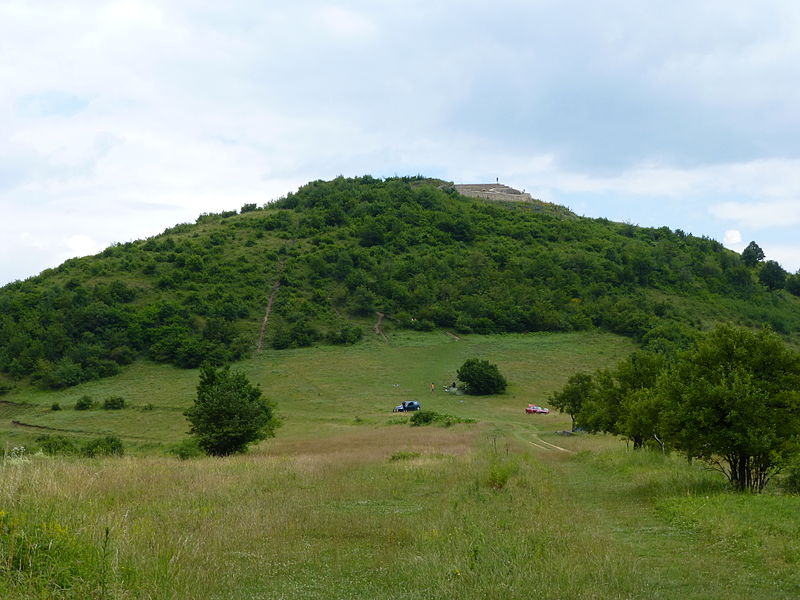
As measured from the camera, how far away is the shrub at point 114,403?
58.6 meters

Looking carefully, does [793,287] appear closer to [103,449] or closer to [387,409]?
[387,409]

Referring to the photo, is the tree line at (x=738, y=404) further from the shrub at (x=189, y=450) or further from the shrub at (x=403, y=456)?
the shrub at (x=189, y=450)

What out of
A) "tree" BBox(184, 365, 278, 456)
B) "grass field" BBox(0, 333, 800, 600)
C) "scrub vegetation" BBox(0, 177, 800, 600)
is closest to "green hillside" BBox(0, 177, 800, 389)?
"scrub vegetation" BBox(0, 177, 800, 600)

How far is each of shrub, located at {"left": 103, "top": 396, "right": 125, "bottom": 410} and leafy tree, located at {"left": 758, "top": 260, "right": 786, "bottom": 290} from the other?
109062 mm

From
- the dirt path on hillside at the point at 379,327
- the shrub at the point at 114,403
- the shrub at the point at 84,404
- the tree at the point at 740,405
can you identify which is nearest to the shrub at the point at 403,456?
the tree at the point at 740,405

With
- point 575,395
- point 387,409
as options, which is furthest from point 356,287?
point 575,395

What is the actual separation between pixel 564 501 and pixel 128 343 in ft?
245

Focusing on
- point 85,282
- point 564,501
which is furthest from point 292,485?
point 85,282

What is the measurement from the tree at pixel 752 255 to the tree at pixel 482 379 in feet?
293

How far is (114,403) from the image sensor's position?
5881 centimetres

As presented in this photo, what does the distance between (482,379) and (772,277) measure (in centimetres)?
7984

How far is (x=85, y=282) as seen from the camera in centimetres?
9131

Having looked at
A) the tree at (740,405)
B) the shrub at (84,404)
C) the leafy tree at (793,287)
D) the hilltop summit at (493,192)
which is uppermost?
the hilltop summit at (493,192)

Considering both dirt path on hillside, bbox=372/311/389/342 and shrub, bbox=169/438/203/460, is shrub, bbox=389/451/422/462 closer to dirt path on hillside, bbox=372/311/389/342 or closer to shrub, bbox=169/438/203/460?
shrub, bbox=169/438/203/460
